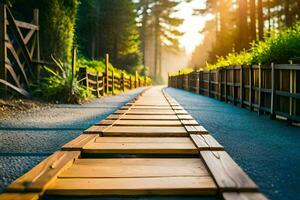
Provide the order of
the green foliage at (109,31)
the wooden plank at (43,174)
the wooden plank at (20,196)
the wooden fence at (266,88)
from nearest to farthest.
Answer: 1. the wooden plank at (20,196)
2. the wooden plank at (43,174)
3. the wooden fence at (266,88)
4. the green foliage at (109,31)

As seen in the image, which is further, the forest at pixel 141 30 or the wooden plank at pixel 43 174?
the forest at pixel 141 30

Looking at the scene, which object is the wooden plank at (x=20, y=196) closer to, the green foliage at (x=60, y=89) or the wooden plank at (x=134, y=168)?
the wooden plank at (x=134, y=168)

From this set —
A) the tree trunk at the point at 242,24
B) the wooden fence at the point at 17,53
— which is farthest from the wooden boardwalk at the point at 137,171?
the tree trunk at the point at 242,24

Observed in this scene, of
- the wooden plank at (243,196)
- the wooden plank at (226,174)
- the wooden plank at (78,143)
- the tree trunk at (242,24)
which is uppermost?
the tree trunk at (242,24)

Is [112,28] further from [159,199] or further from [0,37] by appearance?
[159,199]

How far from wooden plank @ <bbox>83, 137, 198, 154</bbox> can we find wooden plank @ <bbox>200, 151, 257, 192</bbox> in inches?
15.4

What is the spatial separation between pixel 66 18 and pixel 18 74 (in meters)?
3.08

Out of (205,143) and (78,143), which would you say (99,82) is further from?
(205,143)

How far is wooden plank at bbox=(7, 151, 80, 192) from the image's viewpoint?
2115 mm

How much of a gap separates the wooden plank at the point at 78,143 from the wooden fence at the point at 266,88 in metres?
3.68

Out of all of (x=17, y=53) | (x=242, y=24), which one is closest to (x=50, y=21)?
(x=17, y=53)

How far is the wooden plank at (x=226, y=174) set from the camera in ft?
6.99

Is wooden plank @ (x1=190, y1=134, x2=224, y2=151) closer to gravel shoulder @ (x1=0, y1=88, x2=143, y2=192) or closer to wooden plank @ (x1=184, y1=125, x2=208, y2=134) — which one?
wooden plank @ (x1=184, y1=125, x2=208, y2=134)

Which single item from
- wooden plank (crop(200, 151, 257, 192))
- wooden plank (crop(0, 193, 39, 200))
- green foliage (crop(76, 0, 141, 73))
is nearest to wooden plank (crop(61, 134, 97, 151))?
wooden plank (crop(0, 193, 39, 200))
